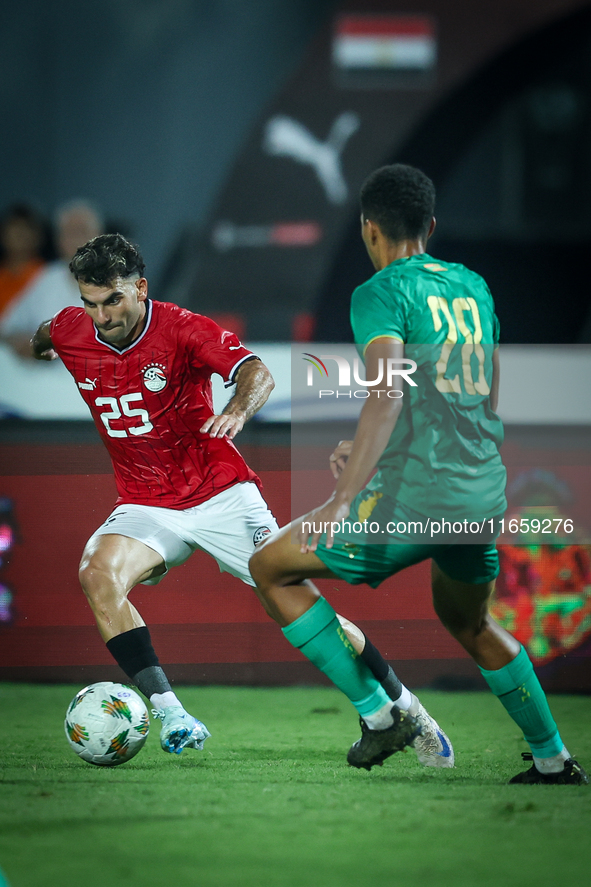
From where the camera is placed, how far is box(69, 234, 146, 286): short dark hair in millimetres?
3822

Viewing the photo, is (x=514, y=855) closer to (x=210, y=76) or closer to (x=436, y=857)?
(x=436, y=857)

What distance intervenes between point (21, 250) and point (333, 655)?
451 centimetres

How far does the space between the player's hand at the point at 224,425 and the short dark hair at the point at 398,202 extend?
0.78 m

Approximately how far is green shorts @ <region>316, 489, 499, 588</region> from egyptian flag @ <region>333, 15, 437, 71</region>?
28.2 feet

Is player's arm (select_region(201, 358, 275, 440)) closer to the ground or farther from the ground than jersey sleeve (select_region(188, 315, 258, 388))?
closer to the ground

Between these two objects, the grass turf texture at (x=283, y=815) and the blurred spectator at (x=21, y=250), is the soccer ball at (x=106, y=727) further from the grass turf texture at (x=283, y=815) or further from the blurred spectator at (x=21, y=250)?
the blurred spectator at (x=21, y=250)

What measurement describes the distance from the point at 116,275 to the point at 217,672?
2070 mm

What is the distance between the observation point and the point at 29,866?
2.52 m

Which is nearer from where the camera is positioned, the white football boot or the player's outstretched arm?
the white football boot

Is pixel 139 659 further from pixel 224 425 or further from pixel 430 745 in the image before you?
pixel 430 745

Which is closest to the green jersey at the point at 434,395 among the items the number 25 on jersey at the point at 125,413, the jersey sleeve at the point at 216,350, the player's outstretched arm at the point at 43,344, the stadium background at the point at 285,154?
the jersey sleeve at the point at 216,350

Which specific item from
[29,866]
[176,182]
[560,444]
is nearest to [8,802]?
[29,866]

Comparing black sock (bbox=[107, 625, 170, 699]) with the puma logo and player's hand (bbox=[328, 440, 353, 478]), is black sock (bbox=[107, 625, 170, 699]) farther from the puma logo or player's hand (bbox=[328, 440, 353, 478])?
the puma logo

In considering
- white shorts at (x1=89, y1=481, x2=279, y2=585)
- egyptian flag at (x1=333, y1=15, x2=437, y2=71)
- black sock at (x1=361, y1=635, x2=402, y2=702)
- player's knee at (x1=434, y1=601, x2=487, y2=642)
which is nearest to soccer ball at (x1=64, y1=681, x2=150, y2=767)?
white shorts at (x1=89, y1=481, x2=279, y2=585)
